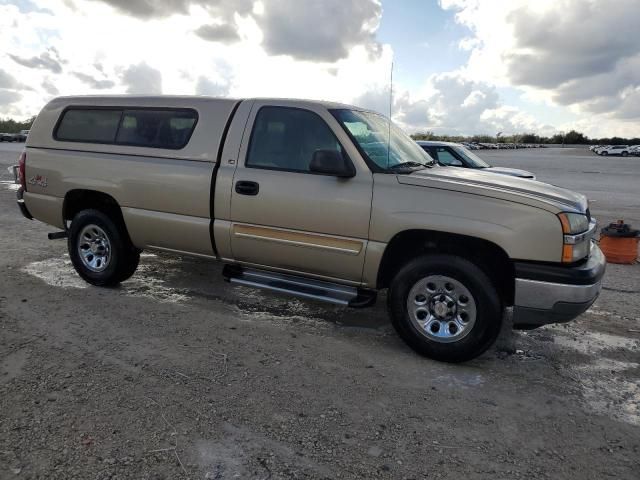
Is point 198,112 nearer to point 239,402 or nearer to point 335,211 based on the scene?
point 335,211

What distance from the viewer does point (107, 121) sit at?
5.11m

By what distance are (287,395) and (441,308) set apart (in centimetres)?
136

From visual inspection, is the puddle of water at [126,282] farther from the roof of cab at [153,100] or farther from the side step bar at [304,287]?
the roof of cab at [153,100]

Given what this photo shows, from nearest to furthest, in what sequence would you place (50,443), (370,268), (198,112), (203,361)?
(50,443)
(203,361)
(370,268)
(198,112)

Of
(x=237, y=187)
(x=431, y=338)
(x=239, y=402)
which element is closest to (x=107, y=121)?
(x=237, y=187)

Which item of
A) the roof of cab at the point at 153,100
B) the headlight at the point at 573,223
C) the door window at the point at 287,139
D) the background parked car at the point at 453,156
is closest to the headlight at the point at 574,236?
the headlight at the point at 573,223

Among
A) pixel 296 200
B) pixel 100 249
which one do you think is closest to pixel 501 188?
pixel 296 200

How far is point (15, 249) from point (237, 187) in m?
4.40

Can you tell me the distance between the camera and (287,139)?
4.29 metres

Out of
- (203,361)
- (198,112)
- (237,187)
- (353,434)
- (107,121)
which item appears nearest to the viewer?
(353,434)

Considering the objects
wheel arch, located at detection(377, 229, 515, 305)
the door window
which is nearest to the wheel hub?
wheel arch, located at detection(377, 229, 515, 305)

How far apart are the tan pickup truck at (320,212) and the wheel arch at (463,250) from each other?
0.01 metres

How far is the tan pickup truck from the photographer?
138 inches

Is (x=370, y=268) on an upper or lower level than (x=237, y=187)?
lower
